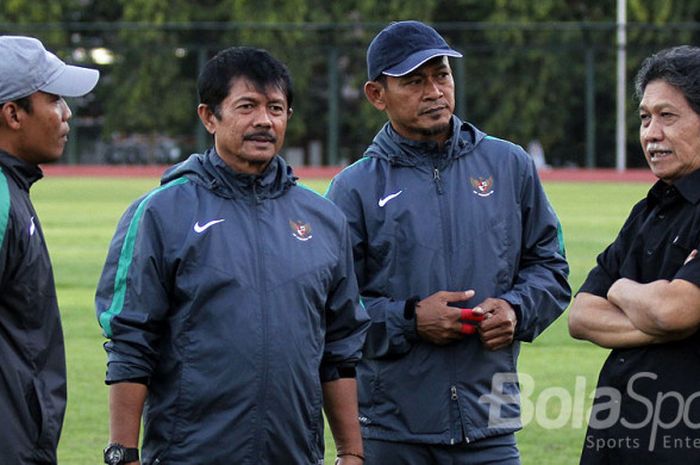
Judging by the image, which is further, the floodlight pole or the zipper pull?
the floodlight pole

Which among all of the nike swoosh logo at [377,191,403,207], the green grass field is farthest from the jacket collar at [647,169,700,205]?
the green grass field

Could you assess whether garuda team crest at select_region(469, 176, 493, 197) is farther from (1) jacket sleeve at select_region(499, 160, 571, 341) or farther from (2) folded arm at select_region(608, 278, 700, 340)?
(2) folded arm at select_region(608, 278, 700, 340)

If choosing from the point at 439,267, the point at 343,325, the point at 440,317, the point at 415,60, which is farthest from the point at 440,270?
the point at 415,60

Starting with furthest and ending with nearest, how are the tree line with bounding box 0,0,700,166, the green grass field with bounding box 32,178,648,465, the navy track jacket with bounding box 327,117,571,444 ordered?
the tree line with bounding box 0,0,700,166
the green grass field with bounding box 32,178,648,465
the navy track jacket with bounding box 327,117,571,444

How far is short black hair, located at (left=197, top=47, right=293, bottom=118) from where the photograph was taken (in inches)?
169

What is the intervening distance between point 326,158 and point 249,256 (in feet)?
122

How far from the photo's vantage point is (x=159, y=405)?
4.13 m

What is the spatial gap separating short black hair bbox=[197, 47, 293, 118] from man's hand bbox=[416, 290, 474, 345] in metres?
0.89

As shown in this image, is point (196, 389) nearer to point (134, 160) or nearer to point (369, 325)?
point (369, 325)

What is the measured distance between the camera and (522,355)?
36.0ft

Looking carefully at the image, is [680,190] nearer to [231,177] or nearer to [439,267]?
[439,267]

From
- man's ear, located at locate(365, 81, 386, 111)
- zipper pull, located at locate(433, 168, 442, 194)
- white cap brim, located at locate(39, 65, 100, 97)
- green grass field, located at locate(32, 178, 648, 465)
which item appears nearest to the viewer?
white cap brim, located at locate(39, 65, 100, 97)

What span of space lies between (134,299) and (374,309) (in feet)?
3.38

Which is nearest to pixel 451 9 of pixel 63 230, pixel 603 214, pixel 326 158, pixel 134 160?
pixel 326 158
